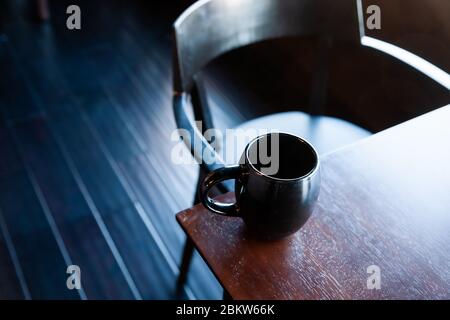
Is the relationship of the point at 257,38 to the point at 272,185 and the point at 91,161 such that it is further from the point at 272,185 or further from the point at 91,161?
A: the point at 91,161

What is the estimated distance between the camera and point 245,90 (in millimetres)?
2090

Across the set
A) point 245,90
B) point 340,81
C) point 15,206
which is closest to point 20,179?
point 15,206

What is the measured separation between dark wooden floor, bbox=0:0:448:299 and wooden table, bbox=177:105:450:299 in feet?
2.67

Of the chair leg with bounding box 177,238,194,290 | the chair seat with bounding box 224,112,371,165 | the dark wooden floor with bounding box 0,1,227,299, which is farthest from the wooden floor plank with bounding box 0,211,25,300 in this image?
the chair seat with bounding box 224,112,371,165

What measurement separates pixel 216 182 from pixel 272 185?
0.08m

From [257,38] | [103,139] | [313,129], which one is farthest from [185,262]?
[103,139]

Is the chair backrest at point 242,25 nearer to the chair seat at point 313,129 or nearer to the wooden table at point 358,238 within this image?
the chair seat at point 313,129

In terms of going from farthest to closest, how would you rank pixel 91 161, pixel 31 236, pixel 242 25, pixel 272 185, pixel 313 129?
pixel 91 161 → pixel 31 236 → pixel 313 129 → pixel 242 25 → pixel 272 185

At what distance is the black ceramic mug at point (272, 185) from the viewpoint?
57cm

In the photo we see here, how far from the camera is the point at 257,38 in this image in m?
1.14

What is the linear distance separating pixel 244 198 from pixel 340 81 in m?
1.51

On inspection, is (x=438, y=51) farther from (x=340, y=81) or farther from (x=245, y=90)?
(x=245, y=90)
